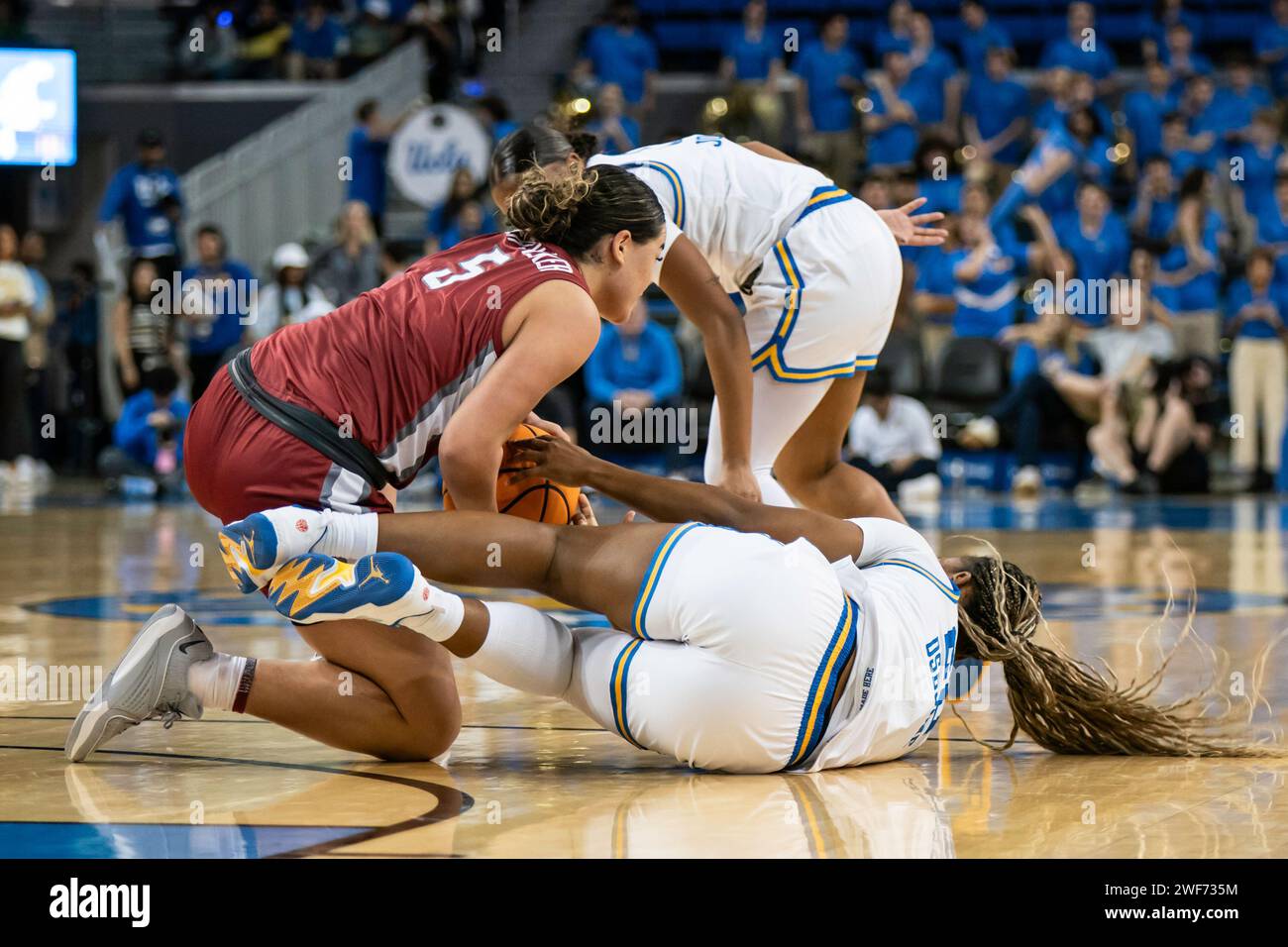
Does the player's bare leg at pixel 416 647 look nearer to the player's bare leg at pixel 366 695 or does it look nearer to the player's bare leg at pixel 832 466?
the player's bare leg at pixel 366 695

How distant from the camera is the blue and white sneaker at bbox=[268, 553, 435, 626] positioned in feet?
10.6

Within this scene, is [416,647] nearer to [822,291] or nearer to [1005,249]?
[822,291]

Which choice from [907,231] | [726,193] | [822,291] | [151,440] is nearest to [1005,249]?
[151,440]

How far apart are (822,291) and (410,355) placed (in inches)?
63.3

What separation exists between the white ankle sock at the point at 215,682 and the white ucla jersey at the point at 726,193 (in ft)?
5.74

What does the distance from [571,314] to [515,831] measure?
1.14 meters

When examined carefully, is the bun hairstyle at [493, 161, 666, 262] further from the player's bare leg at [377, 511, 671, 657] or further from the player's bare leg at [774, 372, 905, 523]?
the player's bare leg at [774, 372, 905, 523]

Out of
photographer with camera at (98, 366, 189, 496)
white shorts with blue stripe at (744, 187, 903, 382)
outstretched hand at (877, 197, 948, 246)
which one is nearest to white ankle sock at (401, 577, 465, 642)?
white shorts with blue stripe at (744, 187, 903, 382)

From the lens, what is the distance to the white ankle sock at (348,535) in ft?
11.4

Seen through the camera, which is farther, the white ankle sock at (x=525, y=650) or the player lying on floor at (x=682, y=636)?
the white ankle sock at (x=525, y=650)

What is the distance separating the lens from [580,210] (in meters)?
3.73

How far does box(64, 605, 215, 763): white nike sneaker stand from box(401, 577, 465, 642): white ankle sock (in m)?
0.51

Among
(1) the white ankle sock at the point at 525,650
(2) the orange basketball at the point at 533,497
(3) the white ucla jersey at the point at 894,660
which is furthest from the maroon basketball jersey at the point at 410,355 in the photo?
(3) the white ucla jersey at the point at 894,660
